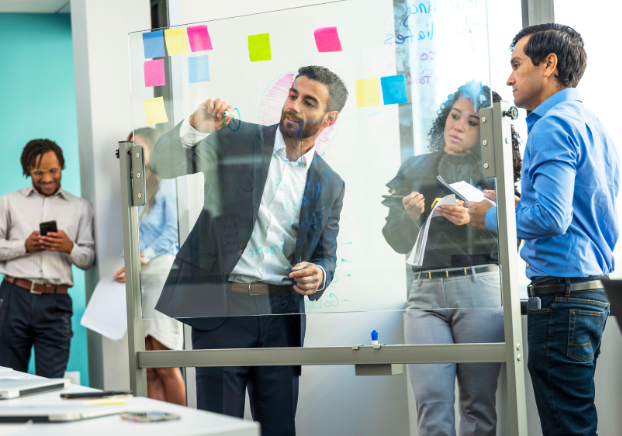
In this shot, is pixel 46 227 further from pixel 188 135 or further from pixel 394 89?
pixel 394 89

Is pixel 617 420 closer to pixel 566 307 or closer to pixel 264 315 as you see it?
pixel 566 307

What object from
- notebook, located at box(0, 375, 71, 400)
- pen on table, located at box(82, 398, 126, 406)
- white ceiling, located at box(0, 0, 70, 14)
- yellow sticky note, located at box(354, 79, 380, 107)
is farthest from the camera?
white ceiling, located at box(0, 0, 70, 14)

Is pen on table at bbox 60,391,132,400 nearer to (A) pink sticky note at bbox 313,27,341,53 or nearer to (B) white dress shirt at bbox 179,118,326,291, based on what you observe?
(B) white dress shirt at bbox 179,118,326,291

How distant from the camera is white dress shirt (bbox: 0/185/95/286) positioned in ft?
10.5

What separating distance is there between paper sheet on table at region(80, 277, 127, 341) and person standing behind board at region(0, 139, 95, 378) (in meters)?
0.26

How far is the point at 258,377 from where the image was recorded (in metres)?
2.13

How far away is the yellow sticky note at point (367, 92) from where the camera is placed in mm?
1772

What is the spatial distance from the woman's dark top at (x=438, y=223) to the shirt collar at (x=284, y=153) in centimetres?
26

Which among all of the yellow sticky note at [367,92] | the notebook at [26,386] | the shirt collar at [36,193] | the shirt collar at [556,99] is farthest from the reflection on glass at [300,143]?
the shirt collar at [36,193]

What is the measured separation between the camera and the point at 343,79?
181 cm

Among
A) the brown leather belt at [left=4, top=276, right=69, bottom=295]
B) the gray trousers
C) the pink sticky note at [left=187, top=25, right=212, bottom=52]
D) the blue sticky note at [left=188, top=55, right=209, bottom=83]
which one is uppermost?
the pink sticky note at [left=187, top=25, right=212, bottom=52]

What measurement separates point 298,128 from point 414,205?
43 centimetres

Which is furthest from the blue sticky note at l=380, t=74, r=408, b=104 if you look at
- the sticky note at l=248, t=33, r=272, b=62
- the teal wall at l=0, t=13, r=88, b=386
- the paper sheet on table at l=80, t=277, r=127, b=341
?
the teal wall at l=0, t=13, r=88, b=386

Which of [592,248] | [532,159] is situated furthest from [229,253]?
[592,248]
